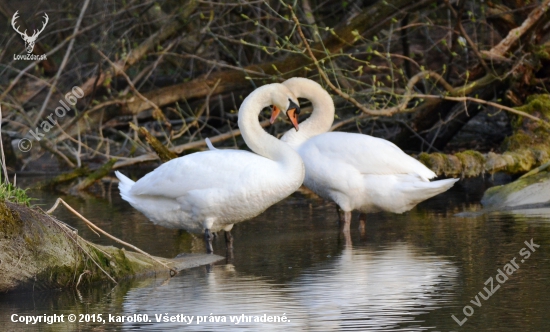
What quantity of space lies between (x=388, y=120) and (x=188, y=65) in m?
4.20

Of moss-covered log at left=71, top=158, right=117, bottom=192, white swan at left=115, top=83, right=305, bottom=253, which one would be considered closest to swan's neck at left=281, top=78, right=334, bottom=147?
white swan at left=115, top=83, right=305, bottom=253

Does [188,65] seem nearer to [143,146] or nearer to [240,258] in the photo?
[143,146]

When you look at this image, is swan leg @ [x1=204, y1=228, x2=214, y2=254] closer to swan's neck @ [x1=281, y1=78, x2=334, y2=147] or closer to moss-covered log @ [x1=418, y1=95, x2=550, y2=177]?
swan's neck @ [x1=281, y1=78, x2=334, y2=147]

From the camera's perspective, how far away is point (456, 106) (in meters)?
13.5

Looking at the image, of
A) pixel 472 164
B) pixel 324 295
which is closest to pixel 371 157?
pixel 472 164

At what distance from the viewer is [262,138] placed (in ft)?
25.6

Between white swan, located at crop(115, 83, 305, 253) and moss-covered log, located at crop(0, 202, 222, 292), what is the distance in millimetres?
1197

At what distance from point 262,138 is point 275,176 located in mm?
612

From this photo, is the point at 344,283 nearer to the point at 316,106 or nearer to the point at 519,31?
the point at 316,106

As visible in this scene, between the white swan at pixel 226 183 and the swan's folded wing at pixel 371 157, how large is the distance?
709mm

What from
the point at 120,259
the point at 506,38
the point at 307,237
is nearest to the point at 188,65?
the point at 506,38

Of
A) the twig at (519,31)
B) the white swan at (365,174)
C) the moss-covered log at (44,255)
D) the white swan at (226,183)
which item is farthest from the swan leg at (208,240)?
the twig at (519,31)

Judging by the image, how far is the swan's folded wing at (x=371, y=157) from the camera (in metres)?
8.54

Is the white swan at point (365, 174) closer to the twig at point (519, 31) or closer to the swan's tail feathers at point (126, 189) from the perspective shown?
the swan's tail feathers at point (126, 189)
